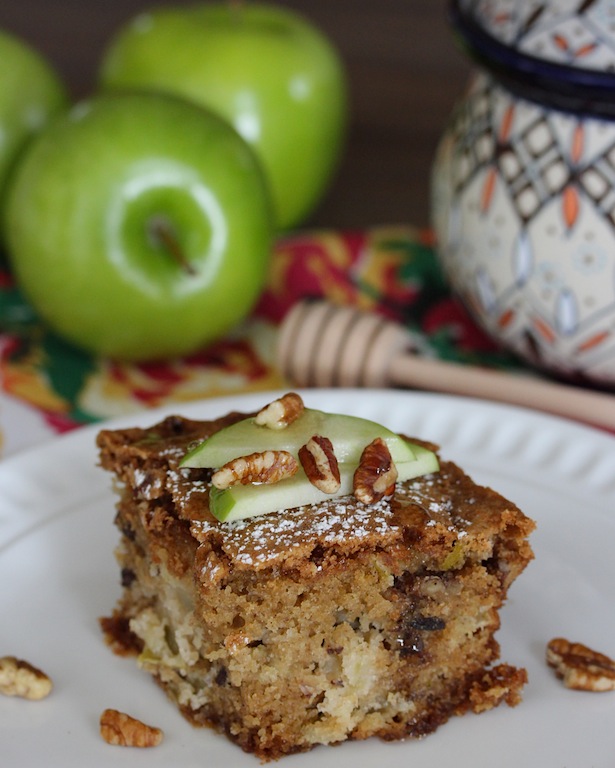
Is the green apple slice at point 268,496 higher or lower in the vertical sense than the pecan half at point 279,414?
lower

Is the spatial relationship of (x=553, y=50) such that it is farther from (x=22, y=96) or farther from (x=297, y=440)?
(x=22, y=96)

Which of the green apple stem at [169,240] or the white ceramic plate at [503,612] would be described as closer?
the white ceramic plate at [503,612]

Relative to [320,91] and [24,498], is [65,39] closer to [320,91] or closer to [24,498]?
[320,91]

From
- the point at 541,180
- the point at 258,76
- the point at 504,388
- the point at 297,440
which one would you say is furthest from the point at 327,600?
the point at 258,76

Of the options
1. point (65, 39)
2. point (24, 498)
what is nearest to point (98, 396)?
point (24, 498)

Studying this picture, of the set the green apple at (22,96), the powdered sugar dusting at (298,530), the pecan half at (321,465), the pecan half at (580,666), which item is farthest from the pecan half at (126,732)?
the green apple at (22,96)

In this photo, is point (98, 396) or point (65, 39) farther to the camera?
point (65, 39)

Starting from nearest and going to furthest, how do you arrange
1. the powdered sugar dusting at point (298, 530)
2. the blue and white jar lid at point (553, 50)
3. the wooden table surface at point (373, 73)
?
the powdered sugar dusting at point (298, 530), the blue and white jar lid at point (553, 50), the wooden table surface at point (373, 73)

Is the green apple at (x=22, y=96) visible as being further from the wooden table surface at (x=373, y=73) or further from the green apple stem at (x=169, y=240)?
the wooden table surface at (x=373, y=73)
